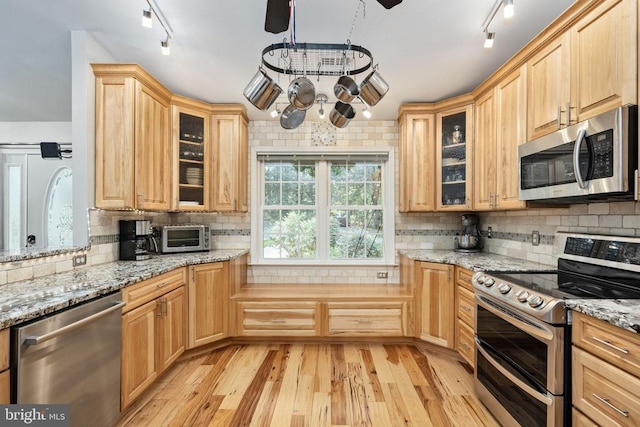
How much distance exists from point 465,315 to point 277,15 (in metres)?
2.56

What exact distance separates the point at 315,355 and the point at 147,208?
198 centimetres

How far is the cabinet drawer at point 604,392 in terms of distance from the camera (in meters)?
1.22

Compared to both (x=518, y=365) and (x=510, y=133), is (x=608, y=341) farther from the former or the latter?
(x=510, y=133)

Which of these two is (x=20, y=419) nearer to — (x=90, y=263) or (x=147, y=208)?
(x=90, y=263)

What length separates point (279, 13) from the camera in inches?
54.5

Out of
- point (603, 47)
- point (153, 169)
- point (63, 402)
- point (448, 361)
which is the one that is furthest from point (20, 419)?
point (603, 47)

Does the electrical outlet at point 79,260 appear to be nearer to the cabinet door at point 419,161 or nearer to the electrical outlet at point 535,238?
the cabinet door at point 419,161

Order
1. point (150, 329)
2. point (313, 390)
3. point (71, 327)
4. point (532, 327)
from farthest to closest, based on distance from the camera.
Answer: point (313, 390)
point (150, 329)
point (532, 327)
point (71, 327)

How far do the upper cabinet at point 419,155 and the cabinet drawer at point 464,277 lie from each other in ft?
2.77

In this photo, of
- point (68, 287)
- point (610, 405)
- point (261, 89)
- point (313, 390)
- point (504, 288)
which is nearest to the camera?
point (610, 405)

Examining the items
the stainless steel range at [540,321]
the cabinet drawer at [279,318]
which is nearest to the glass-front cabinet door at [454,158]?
the stainless steel range at [540,321]

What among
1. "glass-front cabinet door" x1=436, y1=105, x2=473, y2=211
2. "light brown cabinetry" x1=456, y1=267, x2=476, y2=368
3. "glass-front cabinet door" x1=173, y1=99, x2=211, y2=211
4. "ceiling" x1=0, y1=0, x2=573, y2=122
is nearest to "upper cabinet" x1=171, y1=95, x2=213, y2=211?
"glass-front cabinet door" x1=173, y1=99, x2=211, y2=211

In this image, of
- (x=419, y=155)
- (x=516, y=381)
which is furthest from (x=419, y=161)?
(x=516, y=381)

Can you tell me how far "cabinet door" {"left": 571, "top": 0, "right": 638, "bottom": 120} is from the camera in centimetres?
154
